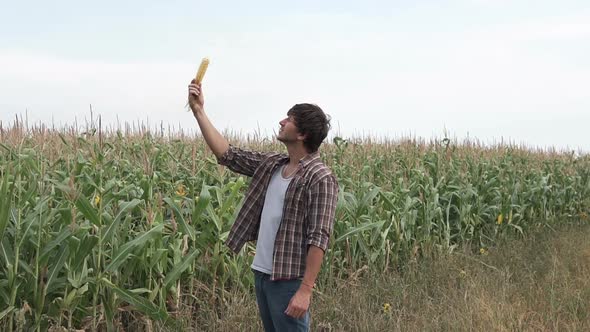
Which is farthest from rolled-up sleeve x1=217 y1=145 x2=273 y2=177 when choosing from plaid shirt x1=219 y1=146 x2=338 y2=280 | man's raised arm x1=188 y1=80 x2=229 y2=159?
plaid shirt x1=219 y1=146 x2=338 y2=280

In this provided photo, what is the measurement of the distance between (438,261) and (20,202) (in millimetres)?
4328

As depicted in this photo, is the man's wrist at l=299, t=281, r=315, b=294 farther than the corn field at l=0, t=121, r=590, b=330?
No

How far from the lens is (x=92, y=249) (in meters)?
4.07

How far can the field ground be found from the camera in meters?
Answer: 4.78

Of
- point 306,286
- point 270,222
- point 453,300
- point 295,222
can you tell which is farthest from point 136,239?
point 453,300

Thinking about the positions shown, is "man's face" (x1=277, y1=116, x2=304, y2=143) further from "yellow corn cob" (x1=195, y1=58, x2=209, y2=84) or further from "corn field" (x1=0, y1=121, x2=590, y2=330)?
"corn field" (x1=0, y1=121, x2=590, y2=330)

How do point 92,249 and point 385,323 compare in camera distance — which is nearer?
point 92,249

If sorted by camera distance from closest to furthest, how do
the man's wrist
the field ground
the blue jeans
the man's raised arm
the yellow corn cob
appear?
the man's wrist < the blue jeans < the yellow corn cob < the man's raised arm < the field ground

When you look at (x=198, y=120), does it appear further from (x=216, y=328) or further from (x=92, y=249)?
(x=216, y=328)

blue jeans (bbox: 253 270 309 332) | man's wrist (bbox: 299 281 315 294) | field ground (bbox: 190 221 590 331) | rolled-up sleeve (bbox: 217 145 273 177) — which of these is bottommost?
field ground (bbox: 190 221 590 331)

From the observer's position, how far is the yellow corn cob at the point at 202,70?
3389 mm

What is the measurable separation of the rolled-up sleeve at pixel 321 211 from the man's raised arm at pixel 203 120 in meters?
0.76

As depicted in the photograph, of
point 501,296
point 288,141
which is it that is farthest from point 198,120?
point 501,296

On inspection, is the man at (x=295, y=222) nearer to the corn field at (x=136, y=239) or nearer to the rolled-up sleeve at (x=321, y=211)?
the rolled-up sleeve at (x=321, y=211)
